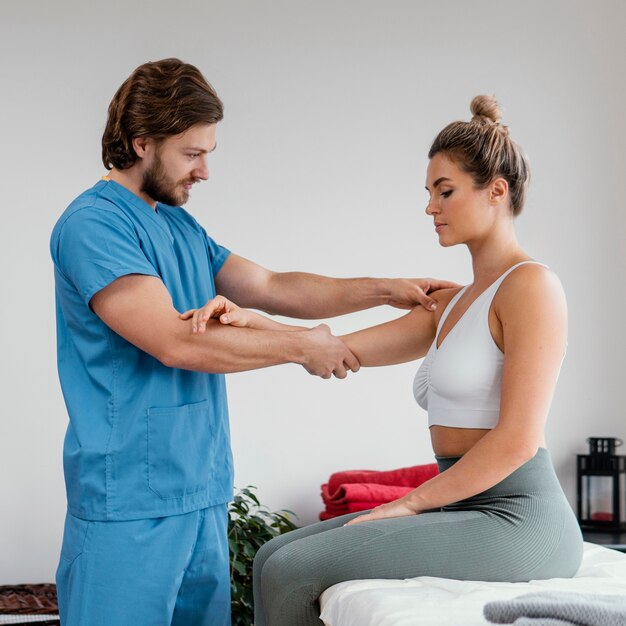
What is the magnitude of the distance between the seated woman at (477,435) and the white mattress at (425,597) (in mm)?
42

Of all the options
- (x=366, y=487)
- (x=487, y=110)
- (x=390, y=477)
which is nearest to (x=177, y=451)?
(x=487, y=110)

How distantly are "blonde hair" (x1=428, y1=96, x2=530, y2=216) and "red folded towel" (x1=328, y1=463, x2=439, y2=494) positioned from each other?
4.78 ft

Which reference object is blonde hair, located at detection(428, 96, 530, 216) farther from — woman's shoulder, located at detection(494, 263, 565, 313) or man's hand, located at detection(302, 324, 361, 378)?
man's hand, located at detection(302, 324, 361, 378)

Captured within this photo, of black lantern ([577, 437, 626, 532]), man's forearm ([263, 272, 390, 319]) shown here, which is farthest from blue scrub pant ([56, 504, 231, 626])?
black lantern ([577, 437, 626, 532])

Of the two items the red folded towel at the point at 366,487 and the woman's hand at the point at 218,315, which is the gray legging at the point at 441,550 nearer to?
the woman's hand at the point at 218,315

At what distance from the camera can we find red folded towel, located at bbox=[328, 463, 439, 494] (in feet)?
10.3

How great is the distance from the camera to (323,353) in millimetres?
2053

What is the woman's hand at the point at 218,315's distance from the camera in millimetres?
1830

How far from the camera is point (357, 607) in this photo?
1363 millimetres

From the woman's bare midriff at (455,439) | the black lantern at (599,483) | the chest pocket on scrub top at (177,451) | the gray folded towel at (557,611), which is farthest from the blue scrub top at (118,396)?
the black lantern at (599,483)

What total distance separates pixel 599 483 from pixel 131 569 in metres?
2.13

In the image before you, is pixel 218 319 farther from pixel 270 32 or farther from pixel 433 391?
pixel 270 32

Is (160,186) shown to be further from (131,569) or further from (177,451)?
(131,569)

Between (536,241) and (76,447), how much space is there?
2222mm
